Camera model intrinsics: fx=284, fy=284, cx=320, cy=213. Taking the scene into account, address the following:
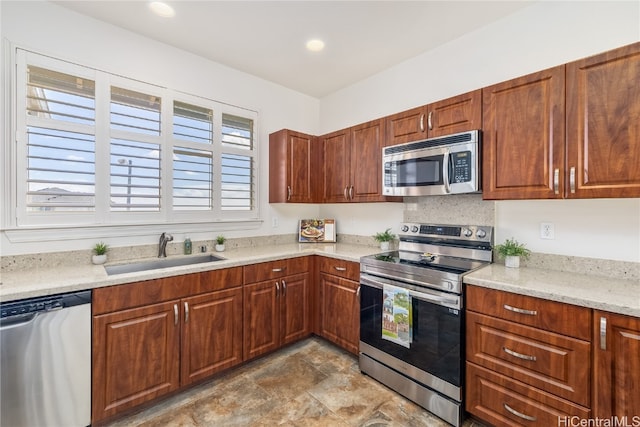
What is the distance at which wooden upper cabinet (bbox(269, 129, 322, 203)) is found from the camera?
307 cm

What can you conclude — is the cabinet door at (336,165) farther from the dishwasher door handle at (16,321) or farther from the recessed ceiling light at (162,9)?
the dishwasher door handle at (16,321)

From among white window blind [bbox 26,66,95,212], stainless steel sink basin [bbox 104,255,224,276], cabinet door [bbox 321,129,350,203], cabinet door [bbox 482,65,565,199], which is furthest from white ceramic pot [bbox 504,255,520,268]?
white window blind [bbox 26,66,95,212]

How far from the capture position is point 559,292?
1456mm

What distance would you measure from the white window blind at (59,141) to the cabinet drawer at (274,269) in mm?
1311

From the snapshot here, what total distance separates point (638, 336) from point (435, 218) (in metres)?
1.46

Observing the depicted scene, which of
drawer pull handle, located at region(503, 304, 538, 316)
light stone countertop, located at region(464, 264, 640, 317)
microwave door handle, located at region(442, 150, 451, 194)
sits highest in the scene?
microwave door handle, located at region(442, 150, 451, 194)

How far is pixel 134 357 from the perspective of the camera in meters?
1.83

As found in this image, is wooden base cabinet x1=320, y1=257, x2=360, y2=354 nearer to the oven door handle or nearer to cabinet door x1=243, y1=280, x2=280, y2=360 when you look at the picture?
the oven door handle

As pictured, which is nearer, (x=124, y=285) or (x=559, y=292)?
(x=559, y=292)

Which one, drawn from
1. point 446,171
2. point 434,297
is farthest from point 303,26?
point 434,297

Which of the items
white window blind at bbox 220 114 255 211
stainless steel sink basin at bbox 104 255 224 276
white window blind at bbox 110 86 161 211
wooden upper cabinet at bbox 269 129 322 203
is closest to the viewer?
stainless steel sink basin at bbox 104 255 224 276

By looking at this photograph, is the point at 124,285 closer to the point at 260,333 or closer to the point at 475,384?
the point at 260,333

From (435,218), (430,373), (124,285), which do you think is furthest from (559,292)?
(124,285)

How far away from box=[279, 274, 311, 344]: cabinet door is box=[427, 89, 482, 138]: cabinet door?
1750 mm
